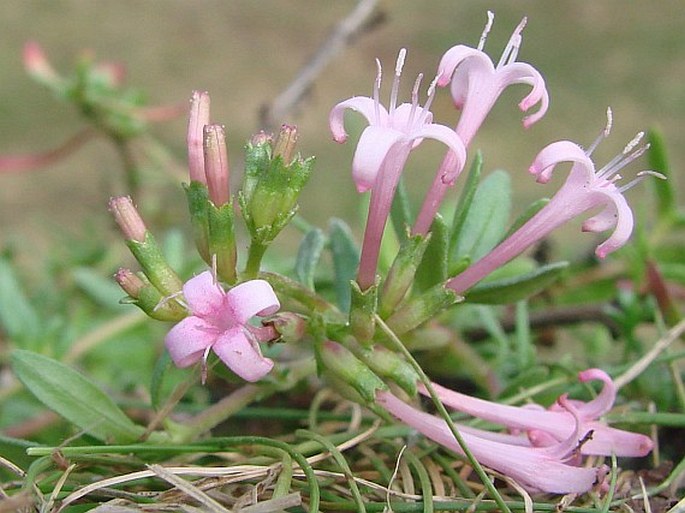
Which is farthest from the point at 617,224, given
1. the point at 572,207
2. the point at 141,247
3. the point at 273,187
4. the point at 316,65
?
the point at 316,65

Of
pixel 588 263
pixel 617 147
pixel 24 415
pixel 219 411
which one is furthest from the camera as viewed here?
pixel 617 147

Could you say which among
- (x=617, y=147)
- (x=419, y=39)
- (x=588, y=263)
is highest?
(x=419, y=39)

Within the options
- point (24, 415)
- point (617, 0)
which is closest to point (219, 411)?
point (24, 415)

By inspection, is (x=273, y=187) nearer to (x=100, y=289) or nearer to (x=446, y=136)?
(x=446, y=136)

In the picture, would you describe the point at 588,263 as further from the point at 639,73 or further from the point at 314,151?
the point at 639,73

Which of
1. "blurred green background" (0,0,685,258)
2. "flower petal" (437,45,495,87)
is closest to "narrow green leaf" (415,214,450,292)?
"flower petal" (437,45,495,87)

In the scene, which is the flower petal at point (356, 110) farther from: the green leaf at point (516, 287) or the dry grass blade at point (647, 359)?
the dry grass blade at point (647, 359)
